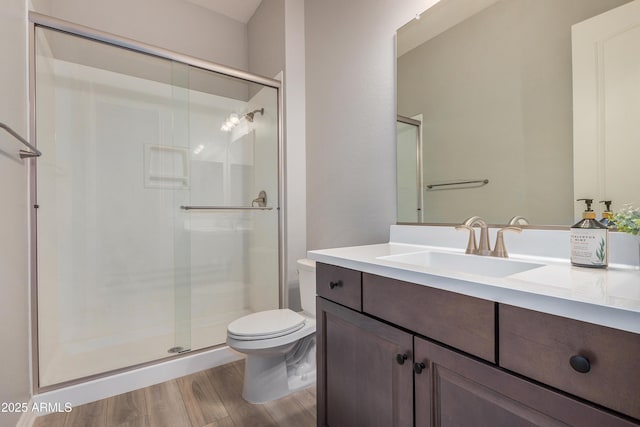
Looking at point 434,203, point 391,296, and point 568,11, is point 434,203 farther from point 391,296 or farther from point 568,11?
point 568,11

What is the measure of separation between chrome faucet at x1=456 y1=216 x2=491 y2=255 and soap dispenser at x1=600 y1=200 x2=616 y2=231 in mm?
323

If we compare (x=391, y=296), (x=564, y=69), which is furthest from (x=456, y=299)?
(x=564, y=69)

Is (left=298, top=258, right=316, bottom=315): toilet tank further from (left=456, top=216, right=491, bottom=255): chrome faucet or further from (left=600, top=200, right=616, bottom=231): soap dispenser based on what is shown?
(left=600, top=200, right=616, bottom=231): soap dispenser

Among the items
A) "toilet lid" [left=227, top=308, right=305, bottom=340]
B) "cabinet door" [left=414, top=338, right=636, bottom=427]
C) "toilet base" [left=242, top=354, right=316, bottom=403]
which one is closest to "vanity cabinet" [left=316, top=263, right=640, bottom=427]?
"cabinet door" [left=414, top=338, right=636, bottom=427]

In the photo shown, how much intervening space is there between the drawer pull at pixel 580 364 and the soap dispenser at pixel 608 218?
21.3 inches

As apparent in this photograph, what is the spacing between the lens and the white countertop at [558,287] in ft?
1.63

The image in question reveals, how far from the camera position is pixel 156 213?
230 cm

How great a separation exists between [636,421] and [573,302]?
19 cm

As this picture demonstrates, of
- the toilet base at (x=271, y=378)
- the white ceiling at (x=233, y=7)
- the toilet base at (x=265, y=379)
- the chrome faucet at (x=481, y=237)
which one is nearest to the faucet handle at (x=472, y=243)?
the chrome faucet at (x=481, y=237)

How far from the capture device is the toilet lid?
1492 mm

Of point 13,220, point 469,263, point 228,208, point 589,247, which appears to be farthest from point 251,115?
point 589,247

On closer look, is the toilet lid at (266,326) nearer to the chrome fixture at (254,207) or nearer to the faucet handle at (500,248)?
the chrome fixture at (254,207)

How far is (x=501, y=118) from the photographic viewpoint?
3.81 feet

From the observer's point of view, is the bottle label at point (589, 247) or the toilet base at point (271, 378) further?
the toilet base at point (271, 378)
